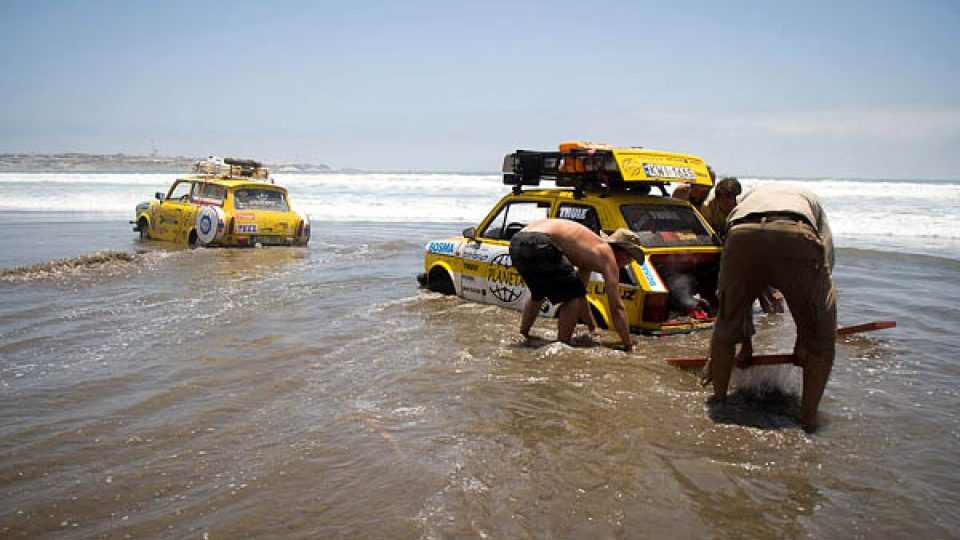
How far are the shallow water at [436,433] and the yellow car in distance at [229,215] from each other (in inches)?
219

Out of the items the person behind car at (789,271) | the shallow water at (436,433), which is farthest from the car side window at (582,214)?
the person behind car at (789,271)

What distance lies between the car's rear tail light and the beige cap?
0.37 m

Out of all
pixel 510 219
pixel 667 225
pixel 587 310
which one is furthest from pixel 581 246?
pixel 510 219

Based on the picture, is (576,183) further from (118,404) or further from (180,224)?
(180,224)

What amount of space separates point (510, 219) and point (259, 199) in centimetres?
753

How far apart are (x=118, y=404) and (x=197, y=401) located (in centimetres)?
51

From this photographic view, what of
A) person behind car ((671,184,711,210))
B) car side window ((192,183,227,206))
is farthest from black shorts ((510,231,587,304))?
car side window ((192,183,227,206))

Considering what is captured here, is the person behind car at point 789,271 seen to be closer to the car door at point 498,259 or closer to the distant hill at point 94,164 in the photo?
the car door at point 498,259

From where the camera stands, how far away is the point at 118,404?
4.86m

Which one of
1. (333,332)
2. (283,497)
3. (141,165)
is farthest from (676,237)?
(141,165)

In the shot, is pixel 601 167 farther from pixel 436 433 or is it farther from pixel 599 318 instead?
pixel 436 433

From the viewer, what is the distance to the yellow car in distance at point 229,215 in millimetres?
13570

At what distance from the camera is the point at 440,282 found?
890 cm

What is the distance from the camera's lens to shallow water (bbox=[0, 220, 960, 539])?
3.33m
